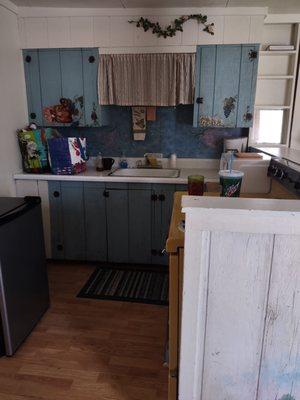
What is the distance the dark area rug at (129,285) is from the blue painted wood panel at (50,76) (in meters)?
1.62

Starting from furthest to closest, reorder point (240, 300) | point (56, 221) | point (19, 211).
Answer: point (56, 221), point (19, 211), point (240, 300)

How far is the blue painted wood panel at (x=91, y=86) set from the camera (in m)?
2.68

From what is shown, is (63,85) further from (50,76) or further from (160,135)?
(160,135)

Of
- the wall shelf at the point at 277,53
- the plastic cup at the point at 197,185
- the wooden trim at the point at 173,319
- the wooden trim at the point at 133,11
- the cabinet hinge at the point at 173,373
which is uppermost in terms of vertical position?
the wooden trim at the point at 133,11

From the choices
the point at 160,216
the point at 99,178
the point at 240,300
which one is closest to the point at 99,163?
the point at 99,178

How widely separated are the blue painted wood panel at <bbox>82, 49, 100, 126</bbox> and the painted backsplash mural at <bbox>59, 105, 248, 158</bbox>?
0.15 meters

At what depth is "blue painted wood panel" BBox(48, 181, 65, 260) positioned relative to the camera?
8.91ft

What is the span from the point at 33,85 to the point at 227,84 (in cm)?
175

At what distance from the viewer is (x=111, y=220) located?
2709 mm

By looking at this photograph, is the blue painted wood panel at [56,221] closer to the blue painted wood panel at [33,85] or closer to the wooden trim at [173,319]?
the blue painted wood panel at [33,85]

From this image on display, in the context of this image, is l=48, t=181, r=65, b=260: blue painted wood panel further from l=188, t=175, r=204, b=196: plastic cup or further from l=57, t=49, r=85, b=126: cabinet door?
l=188, t=175, r=204, b=196: plastic cup

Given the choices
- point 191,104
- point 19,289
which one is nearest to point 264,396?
point 19,289

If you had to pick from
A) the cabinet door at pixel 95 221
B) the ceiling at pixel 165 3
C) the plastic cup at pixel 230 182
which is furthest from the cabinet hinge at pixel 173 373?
the ceiling at pixel 165 3

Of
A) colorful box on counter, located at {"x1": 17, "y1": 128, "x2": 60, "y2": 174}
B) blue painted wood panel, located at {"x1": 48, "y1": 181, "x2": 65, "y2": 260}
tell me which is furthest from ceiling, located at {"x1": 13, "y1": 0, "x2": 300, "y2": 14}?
blue painted wood panel, located at {"x1": 48, "y1": 181, "x2": 65, "y2": 260}
